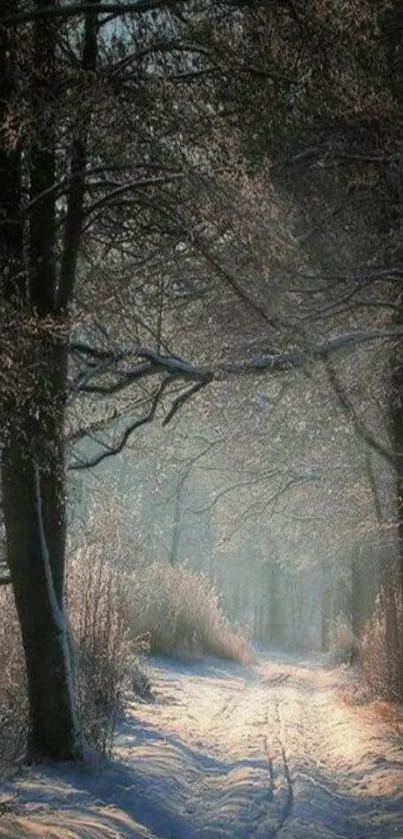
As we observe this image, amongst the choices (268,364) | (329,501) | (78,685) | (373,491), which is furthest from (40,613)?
(329,501)

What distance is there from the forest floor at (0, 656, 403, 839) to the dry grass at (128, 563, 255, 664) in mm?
3829

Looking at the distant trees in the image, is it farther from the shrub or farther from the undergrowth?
the shrub

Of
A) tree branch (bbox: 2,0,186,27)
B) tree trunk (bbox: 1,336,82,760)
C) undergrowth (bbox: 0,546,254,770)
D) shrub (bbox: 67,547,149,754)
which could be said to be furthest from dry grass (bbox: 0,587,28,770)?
tree branch (bbox: 2,0,186,27)

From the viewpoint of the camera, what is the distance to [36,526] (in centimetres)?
590

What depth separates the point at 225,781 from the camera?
6.42 meters

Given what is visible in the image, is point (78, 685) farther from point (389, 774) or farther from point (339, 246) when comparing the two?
point (339, 246)

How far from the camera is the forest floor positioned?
16.1ft

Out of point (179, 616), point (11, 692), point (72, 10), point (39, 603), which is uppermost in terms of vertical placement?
point (72, 10)

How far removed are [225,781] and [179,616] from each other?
8946mm

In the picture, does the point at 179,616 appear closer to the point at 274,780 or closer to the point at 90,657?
the point at 90,657

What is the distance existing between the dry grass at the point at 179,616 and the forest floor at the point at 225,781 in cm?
383

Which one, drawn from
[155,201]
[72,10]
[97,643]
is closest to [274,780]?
[97,643]

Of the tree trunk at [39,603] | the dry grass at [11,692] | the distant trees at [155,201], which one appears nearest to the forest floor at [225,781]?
the tree trunk at [39,603]

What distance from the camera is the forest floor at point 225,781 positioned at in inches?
194
